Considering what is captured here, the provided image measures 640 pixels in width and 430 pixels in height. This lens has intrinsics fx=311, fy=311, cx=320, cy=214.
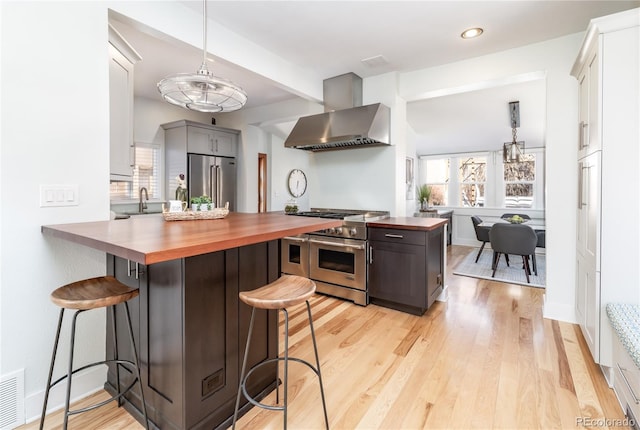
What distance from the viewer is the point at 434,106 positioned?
4.46 m

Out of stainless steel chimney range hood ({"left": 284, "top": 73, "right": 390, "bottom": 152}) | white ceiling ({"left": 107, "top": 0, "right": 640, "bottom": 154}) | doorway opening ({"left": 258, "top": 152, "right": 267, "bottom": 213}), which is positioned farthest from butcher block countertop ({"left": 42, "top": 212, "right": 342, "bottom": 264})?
doorway opening ({"left": 258, "top": 152, "right": 267, "bottom": 213})

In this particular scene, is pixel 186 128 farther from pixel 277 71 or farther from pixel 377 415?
pixel 377 415

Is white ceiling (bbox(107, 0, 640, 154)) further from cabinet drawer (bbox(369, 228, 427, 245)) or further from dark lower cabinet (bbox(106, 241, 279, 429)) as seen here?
dark lower cabinet (bbox(106, 241, 279, 429))

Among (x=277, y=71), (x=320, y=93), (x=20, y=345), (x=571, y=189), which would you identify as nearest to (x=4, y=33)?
(x=20, y=345)

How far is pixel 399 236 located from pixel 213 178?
313 cm

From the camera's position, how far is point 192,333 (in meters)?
1.37

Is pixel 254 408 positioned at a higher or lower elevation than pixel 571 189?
lower

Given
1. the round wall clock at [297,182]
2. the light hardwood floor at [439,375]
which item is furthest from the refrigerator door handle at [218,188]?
the light hardwood floor at [439,375]

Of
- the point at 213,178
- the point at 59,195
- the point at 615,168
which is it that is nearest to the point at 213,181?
the point at 213,178

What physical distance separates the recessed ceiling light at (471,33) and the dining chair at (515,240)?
2527mm

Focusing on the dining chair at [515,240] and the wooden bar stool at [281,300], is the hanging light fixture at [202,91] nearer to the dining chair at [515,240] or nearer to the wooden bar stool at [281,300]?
the wooden bar stool at [281,300]

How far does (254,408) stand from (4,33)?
7.28 ft

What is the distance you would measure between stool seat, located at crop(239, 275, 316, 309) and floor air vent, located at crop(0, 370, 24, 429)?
49.2 inches

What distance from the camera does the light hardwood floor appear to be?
1584 millimetres
